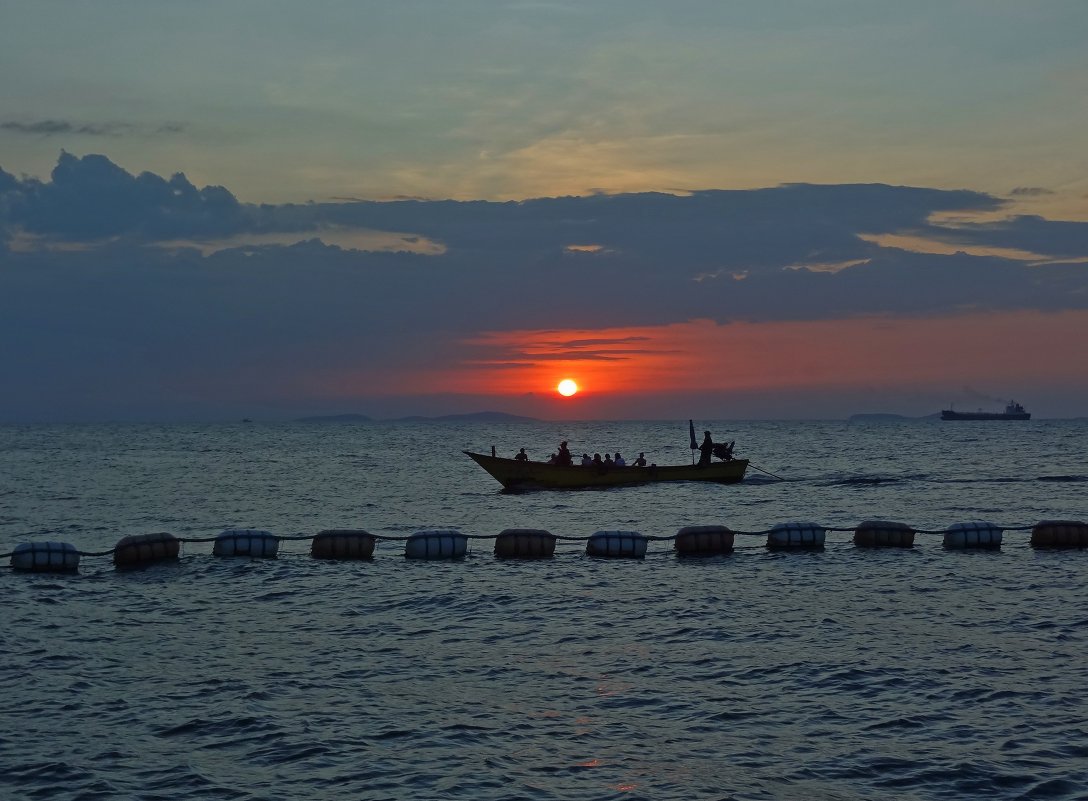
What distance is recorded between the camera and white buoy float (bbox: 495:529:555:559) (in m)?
37.5

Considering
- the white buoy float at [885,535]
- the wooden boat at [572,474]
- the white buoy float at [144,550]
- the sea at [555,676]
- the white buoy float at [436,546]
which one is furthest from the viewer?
the wooden boat at [572,474]

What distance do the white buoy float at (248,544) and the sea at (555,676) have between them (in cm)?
50

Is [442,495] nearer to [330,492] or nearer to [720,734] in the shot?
[330,492]

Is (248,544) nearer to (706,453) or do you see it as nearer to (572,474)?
(572,474)

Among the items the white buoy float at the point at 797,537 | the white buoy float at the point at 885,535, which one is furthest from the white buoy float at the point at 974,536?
the white buoy float at the point at 797,537

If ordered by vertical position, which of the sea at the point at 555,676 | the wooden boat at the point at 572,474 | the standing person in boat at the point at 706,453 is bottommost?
the sea at the point at 555,676

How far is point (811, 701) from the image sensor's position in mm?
19219

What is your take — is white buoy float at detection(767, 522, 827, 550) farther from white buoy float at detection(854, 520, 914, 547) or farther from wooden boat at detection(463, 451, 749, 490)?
wooden boat at detection(463, 451, 749, 490)

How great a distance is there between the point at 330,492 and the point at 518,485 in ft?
54.0

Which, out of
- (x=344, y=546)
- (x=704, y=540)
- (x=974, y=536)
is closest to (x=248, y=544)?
(x=344, y=546)

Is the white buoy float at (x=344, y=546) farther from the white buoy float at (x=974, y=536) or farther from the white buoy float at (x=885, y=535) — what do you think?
the white buoy float at (x=974, y=536)

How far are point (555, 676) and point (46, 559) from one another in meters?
20.6

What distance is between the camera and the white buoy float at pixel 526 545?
37531mm

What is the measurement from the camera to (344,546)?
37844 millimetres
